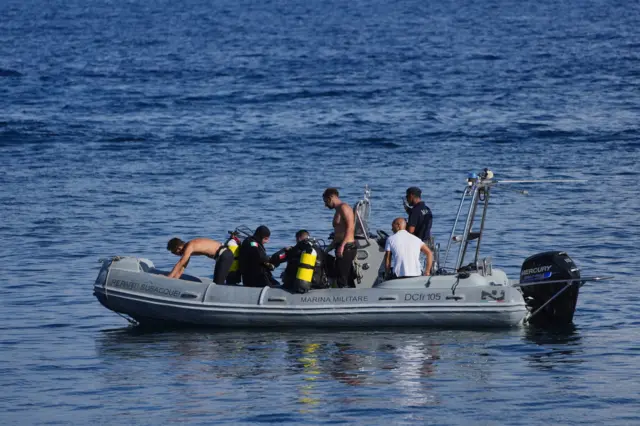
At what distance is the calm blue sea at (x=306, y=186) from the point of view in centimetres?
1309

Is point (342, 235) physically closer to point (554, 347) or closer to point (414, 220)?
point (414, 220)

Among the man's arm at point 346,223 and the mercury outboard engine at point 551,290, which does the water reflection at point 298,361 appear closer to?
the mercury outboard engine at point 551,290

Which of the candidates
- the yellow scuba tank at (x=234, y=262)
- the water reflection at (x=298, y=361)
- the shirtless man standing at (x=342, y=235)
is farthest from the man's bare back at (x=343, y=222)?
the yellow scuba tank at (x=234, y=262)

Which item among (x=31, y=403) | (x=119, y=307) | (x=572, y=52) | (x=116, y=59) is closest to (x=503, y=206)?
(x=119, y=307)

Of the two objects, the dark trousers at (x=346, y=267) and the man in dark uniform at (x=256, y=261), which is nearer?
the dark trousers at (x=346, y=267)

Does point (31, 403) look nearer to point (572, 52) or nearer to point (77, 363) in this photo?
point (77, 363)

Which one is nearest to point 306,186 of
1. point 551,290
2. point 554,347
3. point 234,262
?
point 234,262

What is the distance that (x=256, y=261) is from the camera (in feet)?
52.9

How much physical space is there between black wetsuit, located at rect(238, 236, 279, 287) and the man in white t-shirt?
1.65 m

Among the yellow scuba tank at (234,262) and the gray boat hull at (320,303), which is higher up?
the yellow scuba tank at (234,262)

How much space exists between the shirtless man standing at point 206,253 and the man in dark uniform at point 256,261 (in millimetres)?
203

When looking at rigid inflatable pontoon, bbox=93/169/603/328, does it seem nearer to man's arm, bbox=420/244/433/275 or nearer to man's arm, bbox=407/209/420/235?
man's arm, bbox=420/244/433/275

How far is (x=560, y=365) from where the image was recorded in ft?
46.1

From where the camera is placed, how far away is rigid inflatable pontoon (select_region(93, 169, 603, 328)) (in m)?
15.5
